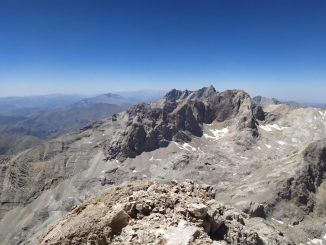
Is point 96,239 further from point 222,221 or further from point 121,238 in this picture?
point 222,221

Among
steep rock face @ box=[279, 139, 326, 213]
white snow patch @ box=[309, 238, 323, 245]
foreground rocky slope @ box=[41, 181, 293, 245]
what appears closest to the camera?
foreground rocky slope @ box=[41, 181, 293, 245]

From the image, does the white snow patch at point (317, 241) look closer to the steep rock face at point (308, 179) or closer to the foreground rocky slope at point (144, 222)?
the steep rock face at point (308, 179)

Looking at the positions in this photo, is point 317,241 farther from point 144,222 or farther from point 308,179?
point 144,222

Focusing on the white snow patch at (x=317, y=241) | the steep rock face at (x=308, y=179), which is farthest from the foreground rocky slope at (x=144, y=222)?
the steep rock face at (x=308, y=179)

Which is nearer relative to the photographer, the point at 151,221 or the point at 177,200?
the point at 151,221

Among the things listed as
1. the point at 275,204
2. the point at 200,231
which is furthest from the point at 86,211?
the point at 275,204

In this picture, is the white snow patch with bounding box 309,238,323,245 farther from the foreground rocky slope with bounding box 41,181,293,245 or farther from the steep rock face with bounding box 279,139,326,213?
the foreground rocky slope with bounding box 41,181,293,245

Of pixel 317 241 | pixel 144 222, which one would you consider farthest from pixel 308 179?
pixel 144 222

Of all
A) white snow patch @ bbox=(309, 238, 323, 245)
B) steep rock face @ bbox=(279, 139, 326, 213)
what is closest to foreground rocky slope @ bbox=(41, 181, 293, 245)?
white snow patch @ bbox=(309, 238, 323, 245)
